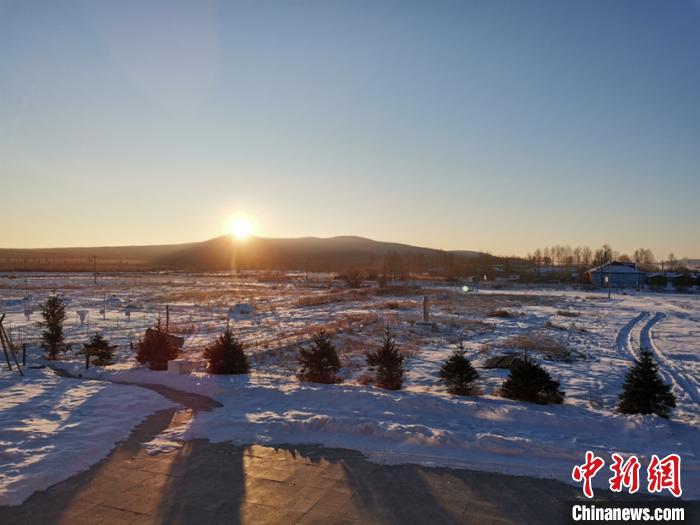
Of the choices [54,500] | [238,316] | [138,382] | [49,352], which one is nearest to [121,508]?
[54,500]

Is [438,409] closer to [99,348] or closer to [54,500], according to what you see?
[54,500]

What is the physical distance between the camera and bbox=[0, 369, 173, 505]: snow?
5773mm

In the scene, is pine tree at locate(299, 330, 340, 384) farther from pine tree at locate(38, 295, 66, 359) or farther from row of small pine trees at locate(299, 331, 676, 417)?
pine tree at locate(38, 295, 66, 359)

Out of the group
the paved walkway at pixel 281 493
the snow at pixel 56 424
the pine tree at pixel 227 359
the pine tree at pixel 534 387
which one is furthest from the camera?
the pine tree at pixel 227 359

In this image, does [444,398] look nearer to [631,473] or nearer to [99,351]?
[631,473]

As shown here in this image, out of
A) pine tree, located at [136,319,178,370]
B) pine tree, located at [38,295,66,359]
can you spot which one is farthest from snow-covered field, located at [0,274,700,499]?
pine tree, located at [38,295,66,359]

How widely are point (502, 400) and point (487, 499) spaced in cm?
392

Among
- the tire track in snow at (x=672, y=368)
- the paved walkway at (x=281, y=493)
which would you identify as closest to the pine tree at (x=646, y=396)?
the tire track in snow at (x=672, y=368)

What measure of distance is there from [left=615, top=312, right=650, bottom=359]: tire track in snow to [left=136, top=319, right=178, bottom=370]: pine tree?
14497 millimetres

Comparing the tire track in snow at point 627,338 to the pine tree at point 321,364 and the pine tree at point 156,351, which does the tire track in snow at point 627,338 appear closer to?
the pine tree at point 321,364

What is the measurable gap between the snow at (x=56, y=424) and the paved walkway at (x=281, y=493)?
31cm

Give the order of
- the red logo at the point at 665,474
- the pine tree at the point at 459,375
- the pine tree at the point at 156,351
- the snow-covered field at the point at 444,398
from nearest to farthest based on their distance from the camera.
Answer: the red logo at the point at 665,474 → the snow-covered field at the point at 444,398 → the pine tree at the point at 459,375 → the pine tree at the point at 156,351

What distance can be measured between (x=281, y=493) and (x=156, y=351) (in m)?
7.77

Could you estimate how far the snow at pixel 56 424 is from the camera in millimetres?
5773
